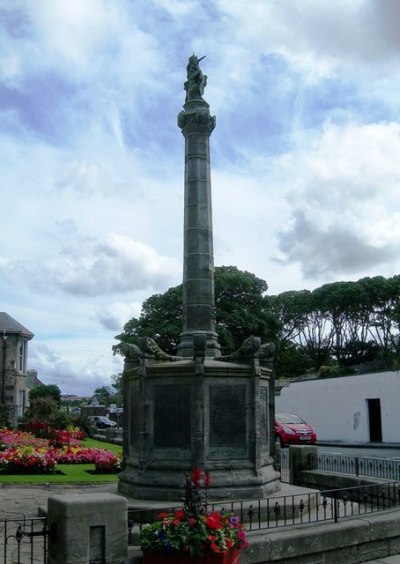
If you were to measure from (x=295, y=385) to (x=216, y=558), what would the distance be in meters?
34.9

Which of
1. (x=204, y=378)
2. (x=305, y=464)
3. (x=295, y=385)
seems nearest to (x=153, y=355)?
(x=204, y=378)

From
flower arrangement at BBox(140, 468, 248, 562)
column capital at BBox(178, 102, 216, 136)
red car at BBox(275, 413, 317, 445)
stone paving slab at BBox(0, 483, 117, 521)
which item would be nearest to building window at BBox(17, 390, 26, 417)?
red car at BBox(275, 413, 317, 445)

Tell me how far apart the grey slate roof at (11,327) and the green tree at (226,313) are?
638 cm

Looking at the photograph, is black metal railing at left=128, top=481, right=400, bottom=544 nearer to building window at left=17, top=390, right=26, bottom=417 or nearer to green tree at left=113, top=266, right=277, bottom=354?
green tree at left=113, top=266, right=277, bottom=354

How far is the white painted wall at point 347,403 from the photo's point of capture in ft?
105

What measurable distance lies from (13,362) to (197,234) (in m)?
34.2

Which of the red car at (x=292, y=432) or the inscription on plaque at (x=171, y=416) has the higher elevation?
the inscription on plaque at (x=171, y=416)

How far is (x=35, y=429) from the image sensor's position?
2772 cm

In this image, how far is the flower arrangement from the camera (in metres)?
6.08

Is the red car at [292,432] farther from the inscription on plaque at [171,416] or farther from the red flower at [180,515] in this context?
the red flower at [180,515]

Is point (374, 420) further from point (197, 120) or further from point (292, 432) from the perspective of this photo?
point (197, 120)

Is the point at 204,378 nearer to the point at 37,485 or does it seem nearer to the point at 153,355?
the point at 153,355

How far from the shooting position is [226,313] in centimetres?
4106

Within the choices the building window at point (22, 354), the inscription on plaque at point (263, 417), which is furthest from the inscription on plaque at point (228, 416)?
the building window at point (22, 354)
